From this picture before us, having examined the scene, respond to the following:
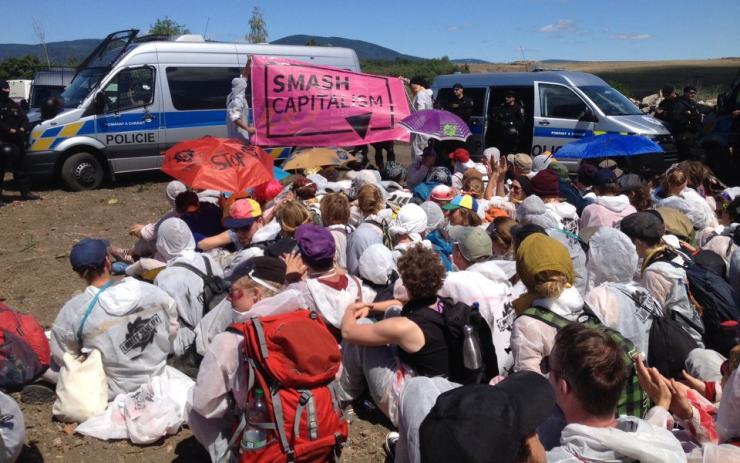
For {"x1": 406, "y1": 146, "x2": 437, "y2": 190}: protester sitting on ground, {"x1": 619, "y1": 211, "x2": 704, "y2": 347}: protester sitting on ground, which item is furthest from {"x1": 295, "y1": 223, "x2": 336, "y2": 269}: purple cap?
{"x1": 406, "y1": 146, "x2": 437, "y2": 190}: protester sitting on ground

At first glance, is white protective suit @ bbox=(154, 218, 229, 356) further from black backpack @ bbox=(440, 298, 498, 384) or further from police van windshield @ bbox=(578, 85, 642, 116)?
police van windshield @ bbox=(578, 85, 642, 116)

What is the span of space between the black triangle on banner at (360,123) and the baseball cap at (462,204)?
233 centimetres

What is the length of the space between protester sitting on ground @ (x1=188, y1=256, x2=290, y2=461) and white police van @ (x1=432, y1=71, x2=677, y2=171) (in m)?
9.54

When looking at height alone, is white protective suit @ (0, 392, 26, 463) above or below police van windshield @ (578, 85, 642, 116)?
below

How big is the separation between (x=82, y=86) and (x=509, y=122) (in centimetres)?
804

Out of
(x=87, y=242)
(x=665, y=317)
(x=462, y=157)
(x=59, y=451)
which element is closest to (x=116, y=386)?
(x=59, y=451)

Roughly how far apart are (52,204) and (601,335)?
33.8ft

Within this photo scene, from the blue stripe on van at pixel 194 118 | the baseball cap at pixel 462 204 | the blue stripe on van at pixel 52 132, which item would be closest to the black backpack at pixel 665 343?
the baseball cap at pixel 462 204

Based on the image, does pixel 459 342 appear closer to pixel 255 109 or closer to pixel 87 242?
pixel 87 242

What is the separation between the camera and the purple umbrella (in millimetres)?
8219

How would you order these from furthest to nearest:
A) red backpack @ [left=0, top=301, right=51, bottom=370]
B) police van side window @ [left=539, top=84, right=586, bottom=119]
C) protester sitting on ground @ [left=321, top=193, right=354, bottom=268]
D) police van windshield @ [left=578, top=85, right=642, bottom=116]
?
police van side window @ [left=539, top=84, right=586, bottom=119]
police van windshield @ [left=578, top=85, right=642, bottom=116]
protester sitting on ground @ [left=321, top=193, right=354, bottom=268]
red backpack @ [left=0, top=301, right=51, bottom=370]

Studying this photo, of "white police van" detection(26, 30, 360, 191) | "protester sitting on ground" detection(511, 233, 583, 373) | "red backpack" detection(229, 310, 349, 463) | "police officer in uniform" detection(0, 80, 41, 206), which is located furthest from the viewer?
"white police van" detection(26, 30, 360, 191)

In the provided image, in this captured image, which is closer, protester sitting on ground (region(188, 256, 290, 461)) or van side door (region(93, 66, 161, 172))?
protester sitting on ground (region(188, 256, 290, 461))

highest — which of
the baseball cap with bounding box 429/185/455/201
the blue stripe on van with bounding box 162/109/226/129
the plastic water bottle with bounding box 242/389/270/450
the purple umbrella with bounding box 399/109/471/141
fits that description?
the blue stripe on van with bounding box 162/109/226/129
